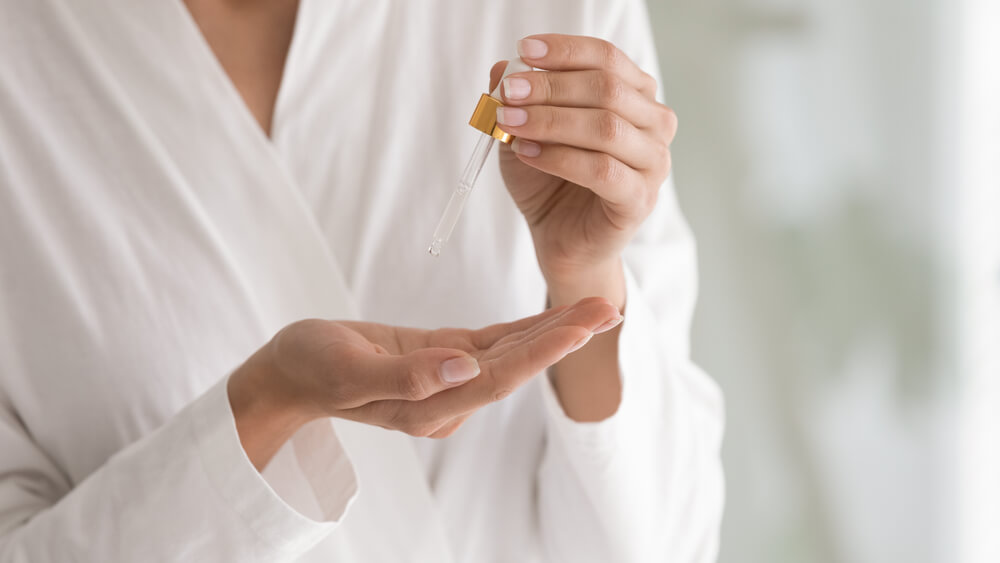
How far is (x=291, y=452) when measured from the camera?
68 centimetres

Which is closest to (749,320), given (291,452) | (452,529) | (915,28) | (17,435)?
(915,28)

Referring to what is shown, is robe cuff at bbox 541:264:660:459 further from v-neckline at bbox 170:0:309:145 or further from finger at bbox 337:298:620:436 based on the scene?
v-neckline at bbox 170:0:309:145

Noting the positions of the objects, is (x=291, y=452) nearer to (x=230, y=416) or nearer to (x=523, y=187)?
(x=230, y=416)

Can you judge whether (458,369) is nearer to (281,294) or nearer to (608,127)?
(608,127)

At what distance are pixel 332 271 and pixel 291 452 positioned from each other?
17 cm

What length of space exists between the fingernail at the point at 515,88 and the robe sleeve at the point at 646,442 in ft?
0.78

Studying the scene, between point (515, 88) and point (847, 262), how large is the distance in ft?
2.82

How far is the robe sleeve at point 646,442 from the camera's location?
75cm

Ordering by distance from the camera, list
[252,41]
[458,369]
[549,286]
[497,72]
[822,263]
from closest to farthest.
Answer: [458,369] < [497,72] < [549,286] < [252,41] < [822,263]

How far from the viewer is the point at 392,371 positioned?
19.1 inches

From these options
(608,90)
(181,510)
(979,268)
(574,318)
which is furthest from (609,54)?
(979,268)

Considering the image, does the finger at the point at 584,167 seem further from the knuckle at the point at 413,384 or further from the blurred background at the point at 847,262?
the blurred background at the point at 847,262

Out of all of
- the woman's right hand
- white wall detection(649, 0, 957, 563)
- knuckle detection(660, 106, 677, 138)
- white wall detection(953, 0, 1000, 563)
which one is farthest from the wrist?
white wall detection(953, 0, 1000, 563)

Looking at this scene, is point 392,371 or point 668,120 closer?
point 392,371
